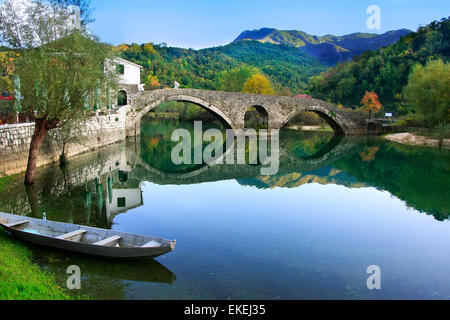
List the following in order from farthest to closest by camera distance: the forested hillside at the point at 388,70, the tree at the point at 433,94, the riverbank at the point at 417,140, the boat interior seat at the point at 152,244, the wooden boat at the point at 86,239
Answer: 1. the forested hillside at the point at 388,70
2. the tree at the point at 433,94
3. the riverbank at the point at 417,140
4. the wooden boat at the point at 86,239
5. the boat interior seat at the point at 152,244

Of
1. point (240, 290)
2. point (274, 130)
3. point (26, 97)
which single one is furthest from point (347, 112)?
point (240, 290)

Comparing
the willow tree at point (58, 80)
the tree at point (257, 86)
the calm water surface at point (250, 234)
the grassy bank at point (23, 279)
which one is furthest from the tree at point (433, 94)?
the grassy bank at point (23, 279)

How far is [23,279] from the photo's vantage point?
545 cm

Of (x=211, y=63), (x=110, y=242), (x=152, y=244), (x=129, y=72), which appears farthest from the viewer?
(x=211, y=63)

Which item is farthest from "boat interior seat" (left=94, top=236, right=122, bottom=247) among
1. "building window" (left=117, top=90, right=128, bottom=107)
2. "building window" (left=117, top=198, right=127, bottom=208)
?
"building window" (left=117, top=90, right=128, bottom=107)

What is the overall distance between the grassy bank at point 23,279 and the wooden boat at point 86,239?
0.39 m

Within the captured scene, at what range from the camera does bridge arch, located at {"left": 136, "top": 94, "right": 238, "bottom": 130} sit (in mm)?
28062

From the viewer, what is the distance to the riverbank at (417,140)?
87.5 feet

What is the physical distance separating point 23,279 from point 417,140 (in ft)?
97.6

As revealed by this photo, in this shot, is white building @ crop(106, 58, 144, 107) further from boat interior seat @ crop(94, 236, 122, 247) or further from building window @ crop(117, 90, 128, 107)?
boat interior seat @ crop(94, 236, 122, 247)

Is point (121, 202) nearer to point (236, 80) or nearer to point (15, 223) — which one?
point (15, 223)

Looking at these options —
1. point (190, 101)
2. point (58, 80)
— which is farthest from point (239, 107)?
point (58, 80)

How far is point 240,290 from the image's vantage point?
A: 610 cm

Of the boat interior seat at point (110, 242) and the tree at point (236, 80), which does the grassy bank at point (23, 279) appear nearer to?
the boat interior seat at point (110, 242)
